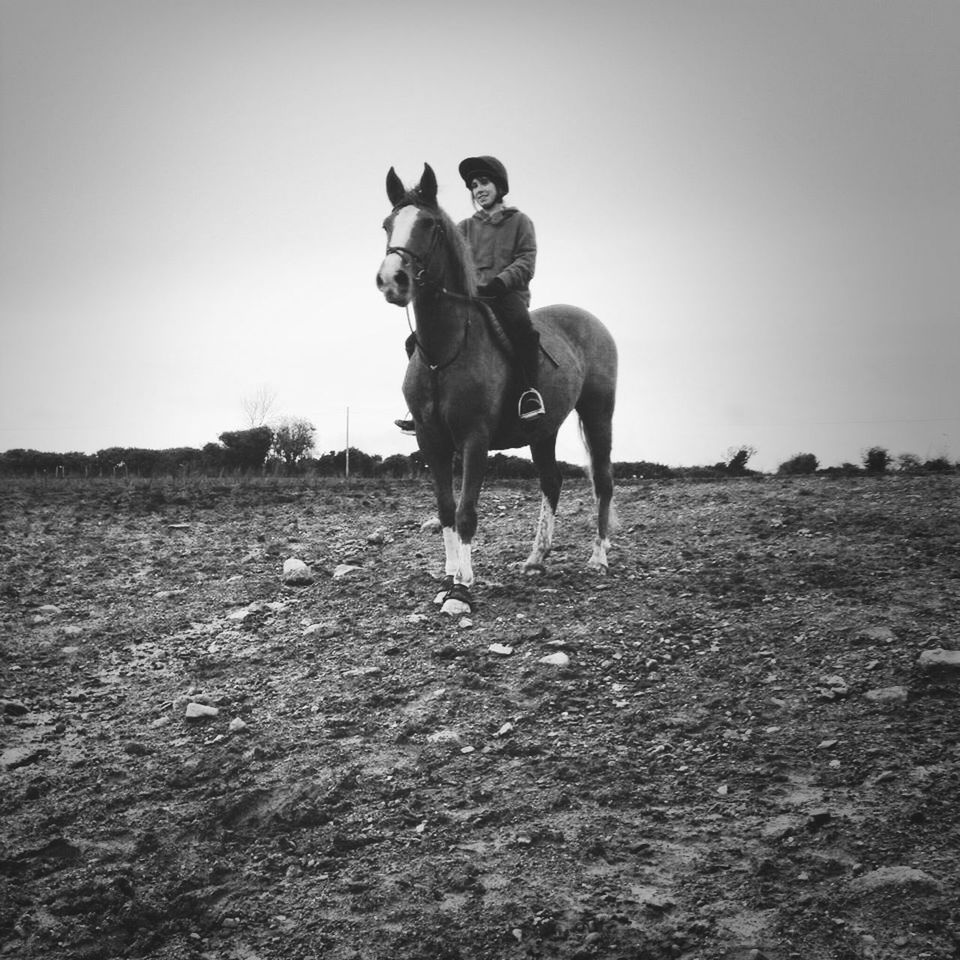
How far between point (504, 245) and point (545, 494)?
2.49 m

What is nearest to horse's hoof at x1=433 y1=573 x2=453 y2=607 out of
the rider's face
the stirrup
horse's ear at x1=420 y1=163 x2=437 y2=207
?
the stirrup

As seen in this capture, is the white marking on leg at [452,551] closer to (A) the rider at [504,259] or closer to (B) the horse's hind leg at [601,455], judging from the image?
(A) the rider at [504,259]

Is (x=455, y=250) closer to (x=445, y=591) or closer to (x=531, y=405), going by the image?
(x=531, y=405)

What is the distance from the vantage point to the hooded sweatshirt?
767 centimetres

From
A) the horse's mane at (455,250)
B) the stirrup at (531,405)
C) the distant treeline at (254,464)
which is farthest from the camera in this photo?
the distant treeline at (254,464)

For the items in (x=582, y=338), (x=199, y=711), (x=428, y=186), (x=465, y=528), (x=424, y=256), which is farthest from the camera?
(x=582, y=338)

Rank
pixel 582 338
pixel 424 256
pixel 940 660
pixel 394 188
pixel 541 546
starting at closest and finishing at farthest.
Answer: pixel 940 660, pixel 424 256, pixel 394 188, pixel 541 546, pixel 582 338

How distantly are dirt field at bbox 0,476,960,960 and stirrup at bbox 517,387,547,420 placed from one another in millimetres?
1583

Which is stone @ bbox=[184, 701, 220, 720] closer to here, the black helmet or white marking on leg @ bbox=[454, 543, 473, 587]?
white marking on leg @ bbox=[454, 543, 473, 587]

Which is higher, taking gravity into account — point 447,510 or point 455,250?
point 455,250

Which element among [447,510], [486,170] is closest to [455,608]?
[447,510]

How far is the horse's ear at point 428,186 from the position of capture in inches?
266

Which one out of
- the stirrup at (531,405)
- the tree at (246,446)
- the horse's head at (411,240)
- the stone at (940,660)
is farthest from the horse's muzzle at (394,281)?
the tree at (246,446)

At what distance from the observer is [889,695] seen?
4.86 m
